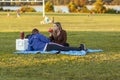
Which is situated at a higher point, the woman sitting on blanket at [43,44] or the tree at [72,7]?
the woman sitting on blanket at [43,44]

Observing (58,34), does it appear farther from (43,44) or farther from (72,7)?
(72,7)

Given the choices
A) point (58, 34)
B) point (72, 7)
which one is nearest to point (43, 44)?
point (58, 34)

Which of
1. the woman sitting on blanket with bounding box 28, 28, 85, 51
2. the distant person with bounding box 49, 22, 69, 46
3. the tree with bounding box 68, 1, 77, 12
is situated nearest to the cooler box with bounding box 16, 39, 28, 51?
the woman sitting on blanket with bounding box 28, 28, 85, 51

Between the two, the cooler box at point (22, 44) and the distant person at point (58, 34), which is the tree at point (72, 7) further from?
the distant person at point (58, 34)

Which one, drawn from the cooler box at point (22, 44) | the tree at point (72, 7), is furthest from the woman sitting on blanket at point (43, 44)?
the tree at point (72, 7)

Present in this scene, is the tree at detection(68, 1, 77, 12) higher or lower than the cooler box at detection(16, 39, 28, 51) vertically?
lower

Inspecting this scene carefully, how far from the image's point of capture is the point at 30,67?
509 inches

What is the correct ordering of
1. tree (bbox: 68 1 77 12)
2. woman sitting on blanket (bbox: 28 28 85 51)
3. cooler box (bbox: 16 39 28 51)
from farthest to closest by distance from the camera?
tree (bbox: 68 1 77 12), cooler box (bbox: 16 39 28 51), woman sitting on blanket (bbox: 28 28 85 51)

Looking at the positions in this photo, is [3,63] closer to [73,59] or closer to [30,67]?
[30,67]

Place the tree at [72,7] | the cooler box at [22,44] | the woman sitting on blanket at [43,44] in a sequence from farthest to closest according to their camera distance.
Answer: the tree at [72,7]
the cooler box at [22,44]
the woman sitting on blanket at [43,44]

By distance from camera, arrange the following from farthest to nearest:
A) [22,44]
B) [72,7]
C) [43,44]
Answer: [72,7], [22,44], [43,44]

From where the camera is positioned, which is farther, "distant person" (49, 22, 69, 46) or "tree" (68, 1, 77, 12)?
"tree" (68, 1, 77, 12)

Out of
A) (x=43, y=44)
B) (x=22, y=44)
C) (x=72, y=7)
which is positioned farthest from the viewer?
(x=72, y=7)

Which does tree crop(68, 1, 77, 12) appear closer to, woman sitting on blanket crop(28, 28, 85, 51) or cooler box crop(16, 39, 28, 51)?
cooler box crop(16, 39, 28, 51)
